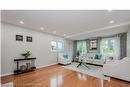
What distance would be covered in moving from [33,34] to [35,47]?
0.85 metres

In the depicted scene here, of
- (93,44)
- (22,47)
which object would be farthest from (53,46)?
(93,44)

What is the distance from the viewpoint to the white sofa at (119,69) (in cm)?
276

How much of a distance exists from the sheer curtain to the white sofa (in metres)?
2.92

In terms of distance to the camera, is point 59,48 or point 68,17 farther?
point 59,48

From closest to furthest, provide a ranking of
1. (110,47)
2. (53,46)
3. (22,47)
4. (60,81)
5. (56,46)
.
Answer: (60,81)
(22,47)
(110,47)
(53,46)
(56,46)

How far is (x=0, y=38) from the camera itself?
3367 millimetres

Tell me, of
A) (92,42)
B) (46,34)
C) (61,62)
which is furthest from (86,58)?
(46,34)

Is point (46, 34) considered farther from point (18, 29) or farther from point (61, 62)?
point (61, 62)

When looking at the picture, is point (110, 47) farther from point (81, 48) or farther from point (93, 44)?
point (81, 48)

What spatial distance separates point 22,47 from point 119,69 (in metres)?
4.78

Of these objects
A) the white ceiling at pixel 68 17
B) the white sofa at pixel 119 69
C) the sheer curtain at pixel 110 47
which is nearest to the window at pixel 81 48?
the sheer curtain at pixel 110 47

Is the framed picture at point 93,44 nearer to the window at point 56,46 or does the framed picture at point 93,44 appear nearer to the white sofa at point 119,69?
the window at point 56,46

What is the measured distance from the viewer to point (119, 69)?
114 inches

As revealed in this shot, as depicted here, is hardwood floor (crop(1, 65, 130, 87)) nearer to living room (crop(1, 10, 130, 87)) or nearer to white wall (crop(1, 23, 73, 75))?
living room (crop(1, 10, 130, 87))
